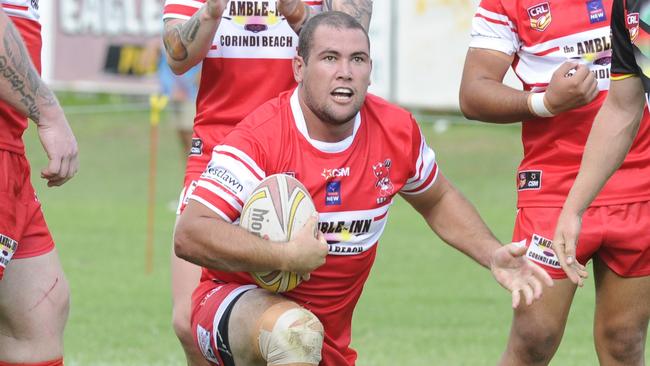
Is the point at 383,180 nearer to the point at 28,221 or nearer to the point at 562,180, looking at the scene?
the point at 562,180

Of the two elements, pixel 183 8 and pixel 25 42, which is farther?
pixel 183 8

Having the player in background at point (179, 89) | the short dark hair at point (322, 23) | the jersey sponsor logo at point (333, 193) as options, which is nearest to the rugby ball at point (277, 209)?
the jersey sponsor logo at point (333, 193)

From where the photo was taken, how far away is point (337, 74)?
18.6 feet

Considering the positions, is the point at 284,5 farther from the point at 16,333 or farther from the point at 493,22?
the point at 16,333

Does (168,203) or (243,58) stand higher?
(243,58)

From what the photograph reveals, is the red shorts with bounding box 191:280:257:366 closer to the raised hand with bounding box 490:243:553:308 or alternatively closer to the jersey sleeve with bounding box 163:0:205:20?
the raised hand with bounding box 490:243:553:308

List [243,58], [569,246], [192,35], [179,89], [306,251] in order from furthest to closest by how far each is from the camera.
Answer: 1. [179,89]
2. [243,58]
3. [192,35]
4. [569,246]
5. [306,251]

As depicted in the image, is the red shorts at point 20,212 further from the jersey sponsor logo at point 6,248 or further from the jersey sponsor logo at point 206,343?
the jersey sponsor logo at point 206,343

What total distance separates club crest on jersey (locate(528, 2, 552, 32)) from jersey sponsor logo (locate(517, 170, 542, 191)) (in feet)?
2.29

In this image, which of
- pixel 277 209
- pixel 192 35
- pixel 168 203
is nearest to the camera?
pixel 277 209

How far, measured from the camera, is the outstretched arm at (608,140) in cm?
573

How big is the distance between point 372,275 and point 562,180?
6.03 m

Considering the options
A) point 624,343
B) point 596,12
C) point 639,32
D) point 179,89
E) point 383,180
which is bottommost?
point 179,89

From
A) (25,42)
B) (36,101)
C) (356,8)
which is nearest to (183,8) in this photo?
(356,8)
